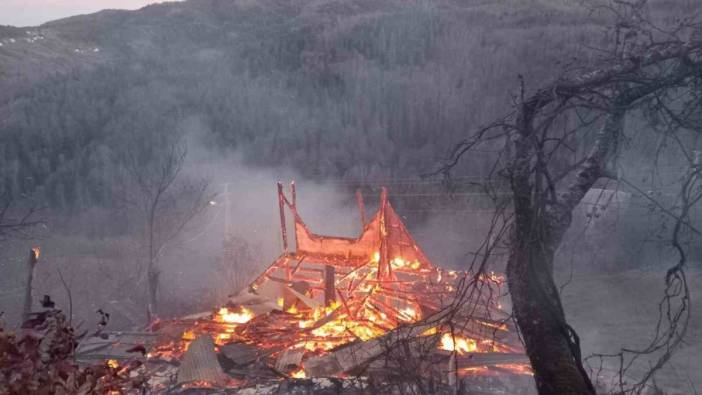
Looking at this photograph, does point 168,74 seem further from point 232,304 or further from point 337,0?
point 232,304

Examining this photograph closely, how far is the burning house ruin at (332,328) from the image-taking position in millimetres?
7262

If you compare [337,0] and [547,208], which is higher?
[337,0]

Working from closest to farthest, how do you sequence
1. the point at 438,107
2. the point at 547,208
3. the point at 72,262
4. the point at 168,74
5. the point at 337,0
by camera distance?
the point at 547,208, the point at 72,262, the point at 438,107, the point at 168,74, the point at 337,0

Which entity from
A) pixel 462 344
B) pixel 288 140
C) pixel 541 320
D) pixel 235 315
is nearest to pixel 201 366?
pixel 235 315

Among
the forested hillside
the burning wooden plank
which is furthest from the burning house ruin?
the forested hillside

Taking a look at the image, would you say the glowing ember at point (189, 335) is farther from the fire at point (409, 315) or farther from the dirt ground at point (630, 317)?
the dirt ground at point (630, 317)

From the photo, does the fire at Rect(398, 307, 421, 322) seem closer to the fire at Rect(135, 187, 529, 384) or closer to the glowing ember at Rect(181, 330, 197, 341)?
the fire at Rect(135, 187, 529, 384)

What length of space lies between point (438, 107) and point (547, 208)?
1353 inches

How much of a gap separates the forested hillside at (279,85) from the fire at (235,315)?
1772cm

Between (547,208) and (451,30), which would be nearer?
(547,208)

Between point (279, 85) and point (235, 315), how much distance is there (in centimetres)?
4009

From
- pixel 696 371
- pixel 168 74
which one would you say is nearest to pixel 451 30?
pixel 168 74

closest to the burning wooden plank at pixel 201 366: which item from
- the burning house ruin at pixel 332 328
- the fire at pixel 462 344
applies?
the burning house ruin at pixel 332 328

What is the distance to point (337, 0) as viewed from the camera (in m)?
65.8
